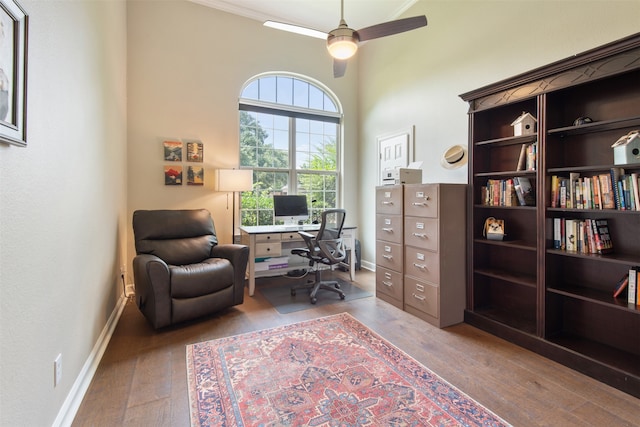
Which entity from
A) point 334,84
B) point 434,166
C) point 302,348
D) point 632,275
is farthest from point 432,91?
point 302,348

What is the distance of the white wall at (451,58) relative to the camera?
7.51 ft

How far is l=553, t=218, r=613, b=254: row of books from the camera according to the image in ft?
6.66

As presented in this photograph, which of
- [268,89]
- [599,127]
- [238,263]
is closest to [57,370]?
[238,263]

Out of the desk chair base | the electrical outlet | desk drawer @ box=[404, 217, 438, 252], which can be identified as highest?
desk drawer @ box=[404, 217, 438, 252]

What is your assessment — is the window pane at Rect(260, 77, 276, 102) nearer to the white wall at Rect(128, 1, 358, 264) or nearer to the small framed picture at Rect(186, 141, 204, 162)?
the white wall at Rect(128, 1, 358, 264)

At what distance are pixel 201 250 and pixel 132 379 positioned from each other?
55.1 inches

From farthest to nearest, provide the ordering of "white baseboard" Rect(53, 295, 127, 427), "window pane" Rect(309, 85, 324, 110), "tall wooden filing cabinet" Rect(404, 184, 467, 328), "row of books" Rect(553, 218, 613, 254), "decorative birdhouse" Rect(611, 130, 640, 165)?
"window pane" Rect(309, 85, 324, 110) < "tall wooden filing cabinet" Rect(404, 184, 467, 328) < "row of books" Rect(553, 218, 613, 254) < "decorative birdhouse" Rect(611, 130, 640, 165) < "white baseboard" Rect(53, 295, 127, 427)

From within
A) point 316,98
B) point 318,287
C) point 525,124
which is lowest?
point 318,287

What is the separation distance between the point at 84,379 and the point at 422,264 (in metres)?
2.64

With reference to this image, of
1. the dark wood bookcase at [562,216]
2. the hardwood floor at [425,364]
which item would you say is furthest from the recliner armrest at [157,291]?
the dark wood bookcase at [562,216]

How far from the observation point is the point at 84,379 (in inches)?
70.9

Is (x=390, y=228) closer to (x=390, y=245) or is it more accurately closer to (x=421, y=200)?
(x=390, y=245)

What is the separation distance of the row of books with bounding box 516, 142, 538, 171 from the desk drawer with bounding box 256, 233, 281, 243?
8.32 feet

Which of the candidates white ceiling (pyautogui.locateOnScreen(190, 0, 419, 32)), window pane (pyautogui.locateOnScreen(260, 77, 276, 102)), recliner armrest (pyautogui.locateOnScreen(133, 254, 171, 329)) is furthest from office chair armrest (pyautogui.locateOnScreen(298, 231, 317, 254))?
white ceiling (pyautogui.locateOnScreen(190, 0, 419, 32))
